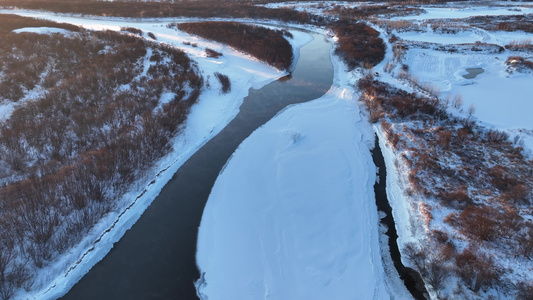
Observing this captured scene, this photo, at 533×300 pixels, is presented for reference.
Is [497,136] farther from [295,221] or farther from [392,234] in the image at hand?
[295,221]

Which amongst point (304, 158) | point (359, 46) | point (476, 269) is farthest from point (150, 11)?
point (476, 269)

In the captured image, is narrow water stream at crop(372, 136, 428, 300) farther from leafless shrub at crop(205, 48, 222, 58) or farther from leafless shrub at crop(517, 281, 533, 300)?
leafless shrub at crop(205, 48, 222, 58)

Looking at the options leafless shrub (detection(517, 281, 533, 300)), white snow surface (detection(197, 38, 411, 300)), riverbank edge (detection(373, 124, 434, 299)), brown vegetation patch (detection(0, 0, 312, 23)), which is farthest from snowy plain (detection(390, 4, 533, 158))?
brown vegetation patch (detection(0, 0, 312, 23))

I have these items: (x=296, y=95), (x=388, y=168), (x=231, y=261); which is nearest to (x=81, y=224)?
(x=231, y=261)

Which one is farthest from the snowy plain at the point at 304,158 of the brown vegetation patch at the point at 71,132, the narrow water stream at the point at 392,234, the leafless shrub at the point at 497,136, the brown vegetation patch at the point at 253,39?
the brown vegetation patch at the point at 253,39

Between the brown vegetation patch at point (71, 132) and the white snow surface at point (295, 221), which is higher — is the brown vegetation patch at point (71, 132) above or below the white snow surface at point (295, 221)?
above

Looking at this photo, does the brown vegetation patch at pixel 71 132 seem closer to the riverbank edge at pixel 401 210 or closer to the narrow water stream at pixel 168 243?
the narrow water stream at pixel 168 243
